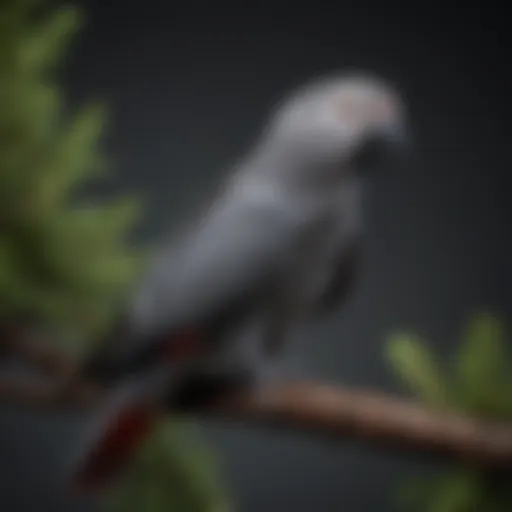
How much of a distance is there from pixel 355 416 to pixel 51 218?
0.20 meters

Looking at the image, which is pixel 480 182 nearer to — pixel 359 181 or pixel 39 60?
pixel 359 181

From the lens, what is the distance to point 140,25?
839mm

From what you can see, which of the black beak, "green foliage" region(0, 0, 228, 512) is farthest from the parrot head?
"green foliage" region(0, 0, 228, 512)

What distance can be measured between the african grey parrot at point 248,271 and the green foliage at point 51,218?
0.03 metres

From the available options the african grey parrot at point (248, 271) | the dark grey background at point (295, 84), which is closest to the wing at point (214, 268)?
the african grey parrot at point (248, 271)

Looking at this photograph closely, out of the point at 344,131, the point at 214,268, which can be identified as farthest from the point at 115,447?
the point at 344,131

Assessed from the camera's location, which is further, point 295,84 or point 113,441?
point 295,84

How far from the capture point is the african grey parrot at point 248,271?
547 millimetres

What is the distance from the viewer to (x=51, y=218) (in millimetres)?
545

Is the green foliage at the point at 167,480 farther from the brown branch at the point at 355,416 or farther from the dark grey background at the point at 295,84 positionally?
the dark grey background at the point at 295,84

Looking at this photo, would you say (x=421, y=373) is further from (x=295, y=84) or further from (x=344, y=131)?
(x=295, y=84)

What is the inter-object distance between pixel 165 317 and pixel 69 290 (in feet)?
0.20

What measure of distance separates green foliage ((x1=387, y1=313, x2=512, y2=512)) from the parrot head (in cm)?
11

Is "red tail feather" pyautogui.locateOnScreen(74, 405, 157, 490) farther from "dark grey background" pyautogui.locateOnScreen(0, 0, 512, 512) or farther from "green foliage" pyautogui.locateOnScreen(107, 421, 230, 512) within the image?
"dark grey background" pyautogui.locateOnScreen(0, 0, 512, 512)
